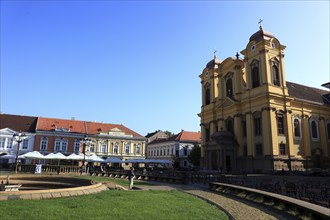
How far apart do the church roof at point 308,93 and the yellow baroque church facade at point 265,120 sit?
286mm

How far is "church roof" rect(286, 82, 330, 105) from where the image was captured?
4889 cm

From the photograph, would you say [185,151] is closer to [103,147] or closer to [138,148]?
[138,148]

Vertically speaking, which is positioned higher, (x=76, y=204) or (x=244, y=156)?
(x=244, y=156)

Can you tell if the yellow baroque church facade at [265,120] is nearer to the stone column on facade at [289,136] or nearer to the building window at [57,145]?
the stone column on facade at [289,136]

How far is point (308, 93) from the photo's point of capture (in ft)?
172

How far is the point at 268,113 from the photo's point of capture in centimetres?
4059

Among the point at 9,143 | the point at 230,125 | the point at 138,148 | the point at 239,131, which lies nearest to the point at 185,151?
the point at 138,148

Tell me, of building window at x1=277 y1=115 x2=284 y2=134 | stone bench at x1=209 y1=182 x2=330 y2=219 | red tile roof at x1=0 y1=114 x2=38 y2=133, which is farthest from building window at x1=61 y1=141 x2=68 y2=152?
stone bench at x1=209 y1=182 x2=330 y2=219

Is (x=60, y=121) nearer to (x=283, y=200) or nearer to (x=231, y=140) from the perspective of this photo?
(x=231, y=140)

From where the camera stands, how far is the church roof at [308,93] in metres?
48.9

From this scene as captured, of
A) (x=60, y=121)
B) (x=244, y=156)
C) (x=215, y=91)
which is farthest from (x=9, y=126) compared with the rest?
(x=244, y=156)

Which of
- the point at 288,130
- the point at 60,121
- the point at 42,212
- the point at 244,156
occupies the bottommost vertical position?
the point at 42,212

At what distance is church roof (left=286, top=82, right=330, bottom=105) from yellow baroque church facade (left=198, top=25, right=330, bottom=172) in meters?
0.29

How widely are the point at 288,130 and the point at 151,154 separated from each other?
5775 centimetres
